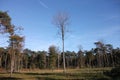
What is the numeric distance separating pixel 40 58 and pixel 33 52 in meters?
14.7

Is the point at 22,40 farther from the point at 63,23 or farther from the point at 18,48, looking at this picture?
the point at 63,23

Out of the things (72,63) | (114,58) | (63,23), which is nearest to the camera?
(63,23)

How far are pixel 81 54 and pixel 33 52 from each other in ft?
108

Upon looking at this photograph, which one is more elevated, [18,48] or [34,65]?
[18,48]

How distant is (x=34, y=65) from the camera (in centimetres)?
10312

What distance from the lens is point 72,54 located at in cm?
13038

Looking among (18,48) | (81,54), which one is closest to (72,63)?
(81,54)

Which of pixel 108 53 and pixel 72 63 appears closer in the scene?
pixel 108 53

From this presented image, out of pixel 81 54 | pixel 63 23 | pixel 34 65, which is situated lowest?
pixel 34 65

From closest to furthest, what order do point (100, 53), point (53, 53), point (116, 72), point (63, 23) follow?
point (116, 72) < point (63, 23) < point (53, 53) < point (100, 53)

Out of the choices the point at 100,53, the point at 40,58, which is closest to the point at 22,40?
the point at 40,58

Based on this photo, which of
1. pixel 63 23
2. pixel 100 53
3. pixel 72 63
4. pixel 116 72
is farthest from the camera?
pixel 72 63

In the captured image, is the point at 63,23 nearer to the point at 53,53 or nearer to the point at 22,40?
the point at 22,40

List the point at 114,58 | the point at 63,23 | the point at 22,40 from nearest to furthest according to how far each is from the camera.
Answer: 1. the point at 63,23
2. the point at 22,40
3. the point at 114,58
